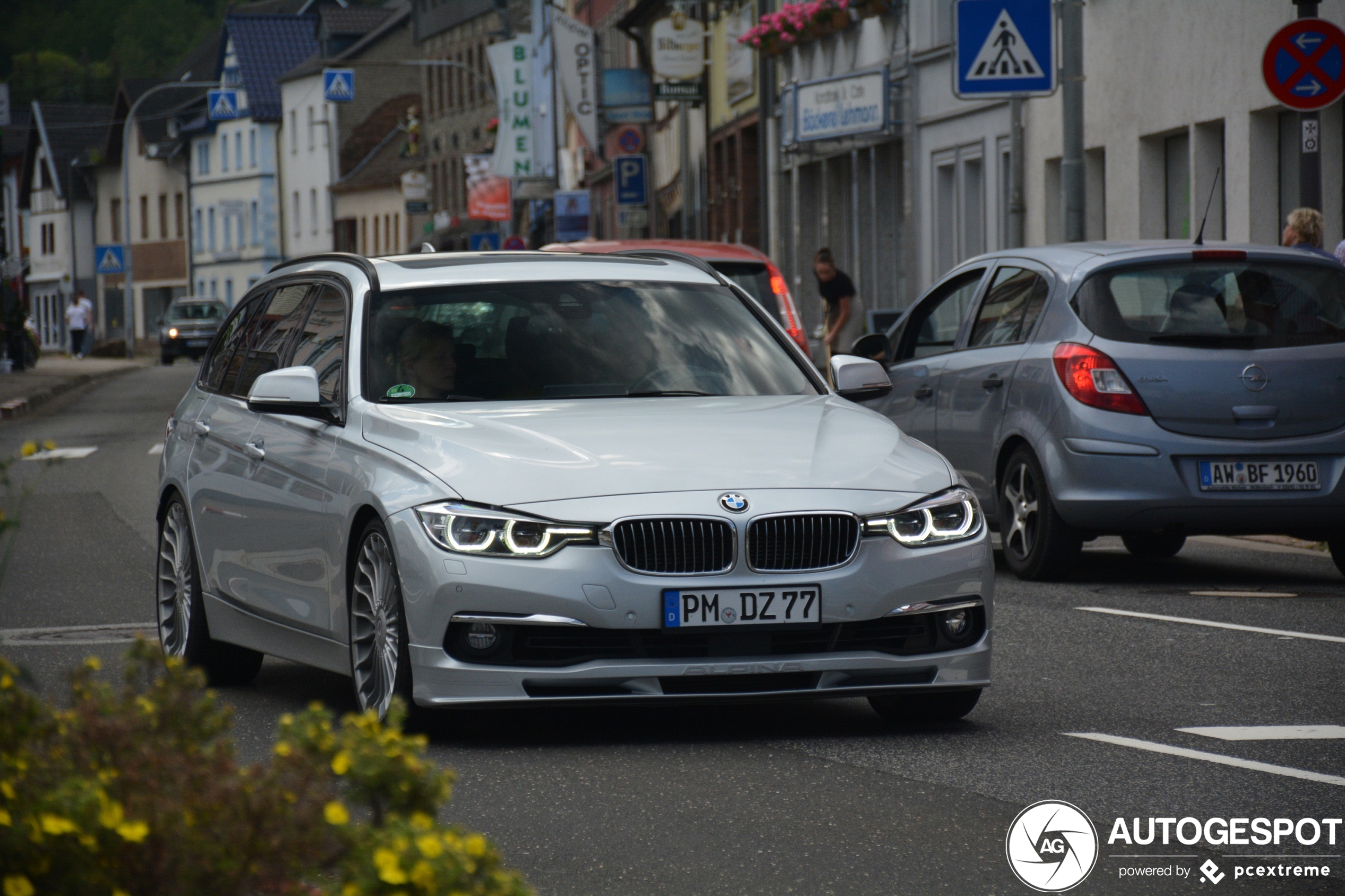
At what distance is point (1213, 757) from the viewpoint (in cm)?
652

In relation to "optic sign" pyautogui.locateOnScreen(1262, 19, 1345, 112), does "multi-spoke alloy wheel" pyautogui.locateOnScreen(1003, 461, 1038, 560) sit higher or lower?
lower

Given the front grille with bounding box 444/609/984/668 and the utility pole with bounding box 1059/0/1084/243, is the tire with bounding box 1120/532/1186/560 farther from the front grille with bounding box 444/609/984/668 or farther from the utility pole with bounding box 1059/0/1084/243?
the front grille with bounding box 444/609/984/668

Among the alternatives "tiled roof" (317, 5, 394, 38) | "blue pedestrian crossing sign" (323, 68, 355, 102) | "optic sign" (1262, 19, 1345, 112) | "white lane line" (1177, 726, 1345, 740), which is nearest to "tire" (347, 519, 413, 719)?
"white lane line" (1177, 726, 1345, 740)

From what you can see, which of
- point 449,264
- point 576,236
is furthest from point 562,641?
point 576,236

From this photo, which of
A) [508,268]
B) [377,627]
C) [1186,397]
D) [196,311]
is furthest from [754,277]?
[196,311]

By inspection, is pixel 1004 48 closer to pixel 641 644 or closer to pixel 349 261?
pixel 349 261

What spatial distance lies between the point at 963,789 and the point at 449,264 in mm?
3134

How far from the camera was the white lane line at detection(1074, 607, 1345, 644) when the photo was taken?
9.27m

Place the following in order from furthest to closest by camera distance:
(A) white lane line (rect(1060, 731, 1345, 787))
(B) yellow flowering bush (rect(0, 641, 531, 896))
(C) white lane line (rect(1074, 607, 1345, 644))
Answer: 1. (C) white lane line (rect(1074, 607, 1345, 644))
2. (A) white lane line (rect(1060, 731, 1345, 787))
3. (B) yellow flowering bush (rect(0, 641, 531, 896))

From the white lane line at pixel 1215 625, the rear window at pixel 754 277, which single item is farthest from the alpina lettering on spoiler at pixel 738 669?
the rear window at pixel 754 277

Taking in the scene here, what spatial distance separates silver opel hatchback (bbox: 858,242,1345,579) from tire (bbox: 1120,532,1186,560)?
1.76 metres

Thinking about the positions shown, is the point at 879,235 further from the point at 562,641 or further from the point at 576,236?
the point at 562,641

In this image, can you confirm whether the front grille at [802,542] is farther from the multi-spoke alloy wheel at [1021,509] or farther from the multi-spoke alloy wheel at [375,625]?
the multi-spoke alloy wheel at [1021,509]

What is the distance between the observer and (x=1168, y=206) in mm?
23438
